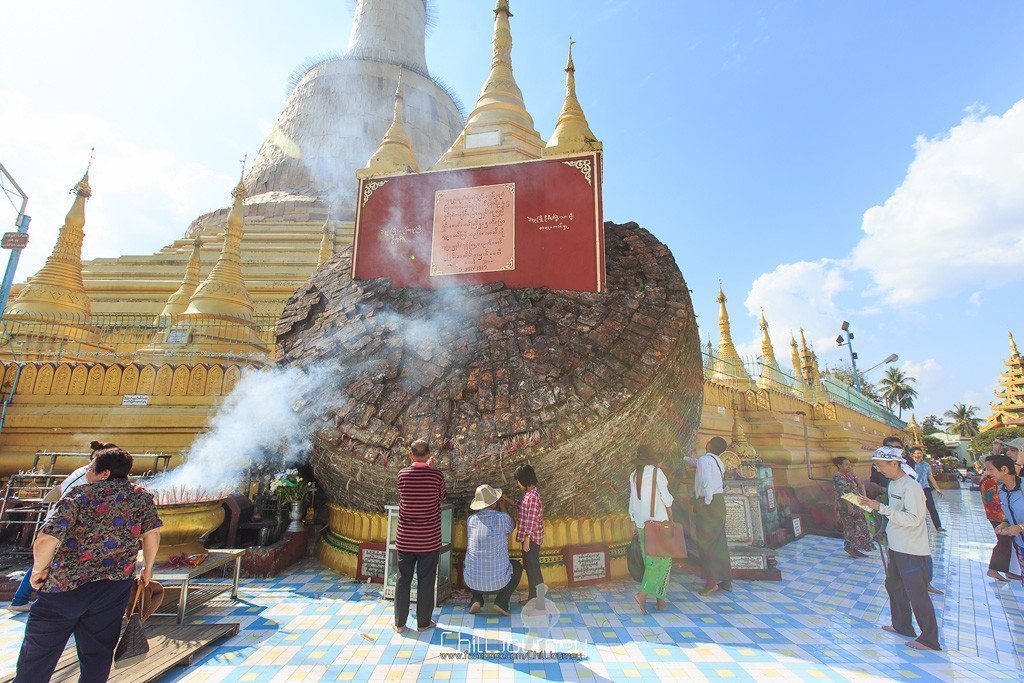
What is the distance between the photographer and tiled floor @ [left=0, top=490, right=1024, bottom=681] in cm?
274

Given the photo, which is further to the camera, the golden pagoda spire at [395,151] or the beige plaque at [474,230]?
the golden pagoda spire at [395,151]

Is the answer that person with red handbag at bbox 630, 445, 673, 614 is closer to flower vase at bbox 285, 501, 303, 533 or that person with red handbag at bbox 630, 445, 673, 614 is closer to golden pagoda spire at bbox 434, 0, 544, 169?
flower vase at bbox 285, 501, 303, 533

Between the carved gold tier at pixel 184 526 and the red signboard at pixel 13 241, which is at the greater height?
the red signboard at pixel 13 241

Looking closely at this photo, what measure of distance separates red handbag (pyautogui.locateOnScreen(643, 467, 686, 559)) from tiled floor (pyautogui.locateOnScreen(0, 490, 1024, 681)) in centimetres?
47

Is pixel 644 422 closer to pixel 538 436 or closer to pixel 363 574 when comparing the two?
pixel 538 436

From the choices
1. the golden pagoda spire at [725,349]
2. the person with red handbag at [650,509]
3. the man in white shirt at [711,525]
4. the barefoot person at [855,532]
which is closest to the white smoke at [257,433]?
the person with red handbag at [650,509]

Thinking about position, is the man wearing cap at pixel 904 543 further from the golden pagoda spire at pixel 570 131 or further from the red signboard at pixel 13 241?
the red signboard at pixel 13 241

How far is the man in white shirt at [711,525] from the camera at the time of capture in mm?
4422

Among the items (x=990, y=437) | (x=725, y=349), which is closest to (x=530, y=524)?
(x=725, y=349)

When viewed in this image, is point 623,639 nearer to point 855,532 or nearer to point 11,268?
point 855,532

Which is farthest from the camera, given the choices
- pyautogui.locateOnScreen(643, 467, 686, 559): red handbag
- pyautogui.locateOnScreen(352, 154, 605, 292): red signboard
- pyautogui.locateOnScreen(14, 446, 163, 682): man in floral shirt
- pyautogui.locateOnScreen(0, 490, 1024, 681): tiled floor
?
pyautogui.locateOnScreen(352, 154, 605, 292): red signboard

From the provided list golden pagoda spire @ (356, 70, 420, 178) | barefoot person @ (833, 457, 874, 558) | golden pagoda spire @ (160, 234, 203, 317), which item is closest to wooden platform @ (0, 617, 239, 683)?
golden pagoda spire @ (356, 70, 420, 178)

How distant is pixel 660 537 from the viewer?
3943mm

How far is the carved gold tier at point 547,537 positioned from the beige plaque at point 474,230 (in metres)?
2.71
